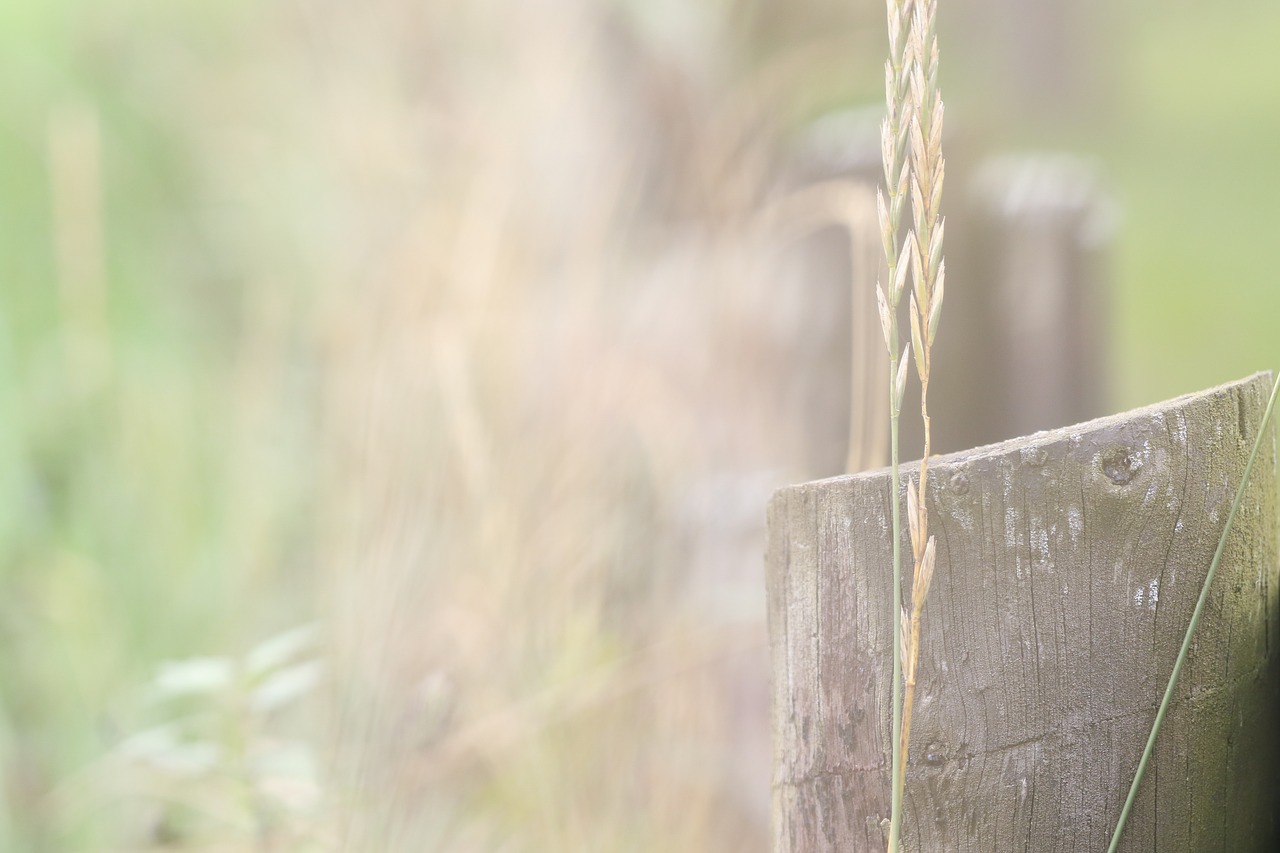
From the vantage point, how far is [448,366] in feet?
6.25

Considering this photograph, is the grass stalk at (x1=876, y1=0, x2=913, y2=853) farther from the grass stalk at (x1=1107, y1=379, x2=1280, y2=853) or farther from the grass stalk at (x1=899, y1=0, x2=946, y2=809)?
the grass stalk at (x1=1107, y1=379, x2=1280, y2=853)

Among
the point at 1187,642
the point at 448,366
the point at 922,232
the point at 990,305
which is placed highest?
the point at 990,305

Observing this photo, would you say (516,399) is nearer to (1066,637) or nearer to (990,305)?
(990,305)

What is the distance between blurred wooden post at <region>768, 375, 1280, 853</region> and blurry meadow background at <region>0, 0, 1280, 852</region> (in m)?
0.99

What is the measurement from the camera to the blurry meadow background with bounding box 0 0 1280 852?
188 centimetres

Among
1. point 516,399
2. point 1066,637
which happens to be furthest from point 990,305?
point 1066,637

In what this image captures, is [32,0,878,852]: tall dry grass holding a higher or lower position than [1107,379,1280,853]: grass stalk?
higher

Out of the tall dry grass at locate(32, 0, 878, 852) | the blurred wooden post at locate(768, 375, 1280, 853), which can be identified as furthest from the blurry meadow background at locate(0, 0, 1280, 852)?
the blurred wooden post at locate(768, 375, 1280, 853)

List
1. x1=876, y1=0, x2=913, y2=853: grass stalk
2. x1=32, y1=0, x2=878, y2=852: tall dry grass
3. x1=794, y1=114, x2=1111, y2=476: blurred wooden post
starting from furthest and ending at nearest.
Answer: x1=794, y1=114, x2=1111, y2=476: blurred wooden post
x1=32, y1=0, x2=878, y2=852: tall dry grass
x1=876, y1=0, x2=913, y2=853: grass stalk

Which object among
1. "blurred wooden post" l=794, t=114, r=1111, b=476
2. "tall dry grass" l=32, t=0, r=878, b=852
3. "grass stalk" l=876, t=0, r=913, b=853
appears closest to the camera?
"grass stalk" l=876, t=0, r=913, b=853

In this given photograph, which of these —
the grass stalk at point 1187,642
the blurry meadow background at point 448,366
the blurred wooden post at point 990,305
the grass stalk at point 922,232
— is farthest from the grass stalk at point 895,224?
the blurred wooden post at point 990,305

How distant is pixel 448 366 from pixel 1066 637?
1.46 metres

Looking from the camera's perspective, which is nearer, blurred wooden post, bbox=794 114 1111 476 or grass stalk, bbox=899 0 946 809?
grass stalk, bbox=899 0 946 809

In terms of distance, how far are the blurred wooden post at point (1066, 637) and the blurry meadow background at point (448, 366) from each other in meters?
0.99
